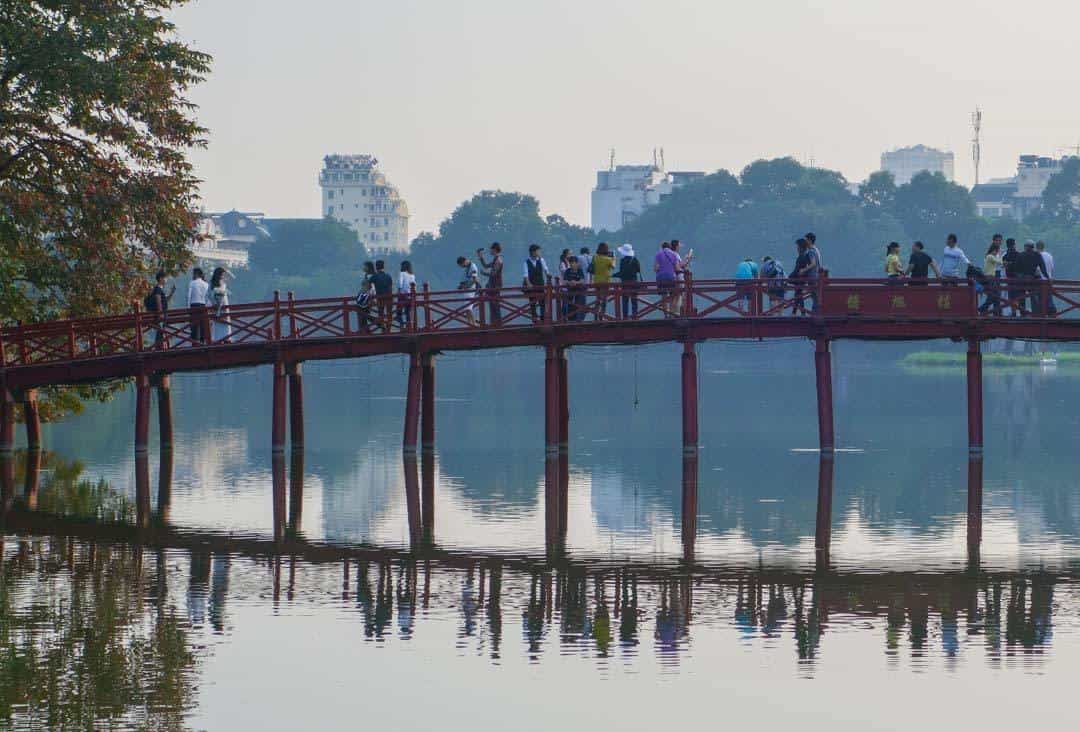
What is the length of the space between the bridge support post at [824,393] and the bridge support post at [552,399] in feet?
18.0

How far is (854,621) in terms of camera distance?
21.5m

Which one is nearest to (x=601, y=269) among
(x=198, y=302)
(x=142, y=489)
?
(x=198, y=302)

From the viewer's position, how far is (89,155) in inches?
1626

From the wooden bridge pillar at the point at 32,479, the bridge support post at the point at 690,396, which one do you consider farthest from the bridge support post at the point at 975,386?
the wooden bridge pillar at the point at 32,479

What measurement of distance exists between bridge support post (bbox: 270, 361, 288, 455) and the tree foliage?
3.35m

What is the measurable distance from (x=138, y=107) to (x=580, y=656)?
2470 centimetres

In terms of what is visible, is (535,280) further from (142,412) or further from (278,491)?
(142,412)

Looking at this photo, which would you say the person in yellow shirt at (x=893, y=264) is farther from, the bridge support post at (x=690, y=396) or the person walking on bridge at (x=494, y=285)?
the person walking on bridge at (x=494, y=285)

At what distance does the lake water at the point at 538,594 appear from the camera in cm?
1777

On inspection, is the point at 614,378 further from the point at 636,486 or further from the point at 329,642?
the point at 329,642

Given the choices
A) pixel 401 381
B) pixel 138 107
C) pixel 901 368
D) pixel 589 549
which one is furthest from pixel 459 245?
pixel 589 549

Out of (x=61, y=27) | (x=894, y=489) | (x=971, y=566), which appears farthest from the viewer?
(x=61, y=27)

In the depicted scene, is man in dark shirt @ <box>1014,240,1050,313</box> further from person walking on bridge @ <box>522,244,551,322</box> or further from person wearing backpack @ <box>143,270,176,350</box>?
person wearing backpack @ <box>143,270,176,350</box>

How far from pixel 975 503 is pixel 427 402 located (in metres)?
14.9
